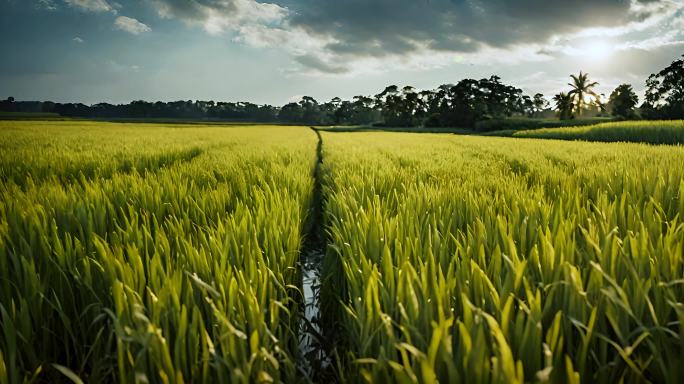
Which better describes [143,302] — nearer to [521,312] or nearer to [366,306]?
[366,306]

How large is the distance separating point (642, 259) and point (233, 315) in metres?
1.12

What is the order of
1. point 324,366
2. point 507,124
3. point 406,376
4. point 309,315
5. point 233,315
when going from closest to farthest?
point 406,376 → point 233,315 → point 324,366 → point 309,315 → point 507,124

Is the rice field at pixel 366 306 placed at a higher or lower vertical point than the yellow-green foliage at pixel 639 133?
lower

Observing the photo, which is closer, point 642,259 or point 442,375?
point 442,375

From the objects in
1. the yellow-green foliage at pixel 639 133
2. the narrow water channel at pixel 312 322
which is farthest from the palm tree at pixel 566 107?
the narrow water channel at pixel 312 322

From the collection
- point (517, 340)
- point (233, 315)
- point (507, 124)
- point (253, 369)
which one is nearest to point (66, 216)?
point (233, 315)

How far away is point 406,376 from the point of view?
66 centimetres

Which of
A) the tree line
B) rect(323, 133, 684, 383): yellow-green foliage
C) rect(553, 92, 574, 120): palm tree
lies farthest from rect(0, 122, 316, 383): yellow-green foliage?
rect(553, 92, 574, 120): palm tree

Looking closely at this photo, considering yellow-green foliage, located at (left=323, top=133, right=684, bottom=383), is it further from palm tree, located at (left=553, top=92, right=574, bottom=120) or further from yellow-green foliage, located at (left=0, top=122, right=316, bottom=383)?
palm tree, located at (left=553, top=92, right=574, bottom=120)

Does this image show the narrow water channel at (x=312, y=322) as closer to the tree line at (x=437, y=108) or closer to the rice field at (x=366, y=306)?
the rice field at (x=366, y=306)

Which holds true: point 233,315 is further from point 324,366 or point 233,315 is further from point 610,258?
point 610,258

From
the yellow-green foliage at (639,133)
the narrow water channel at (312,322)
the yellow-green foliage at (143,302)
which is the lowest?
the narrow water channel at (312,322)

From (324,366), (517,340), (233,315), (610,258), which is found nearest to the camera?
(517,340)

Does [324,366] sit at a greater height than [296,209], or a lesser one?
lesser
